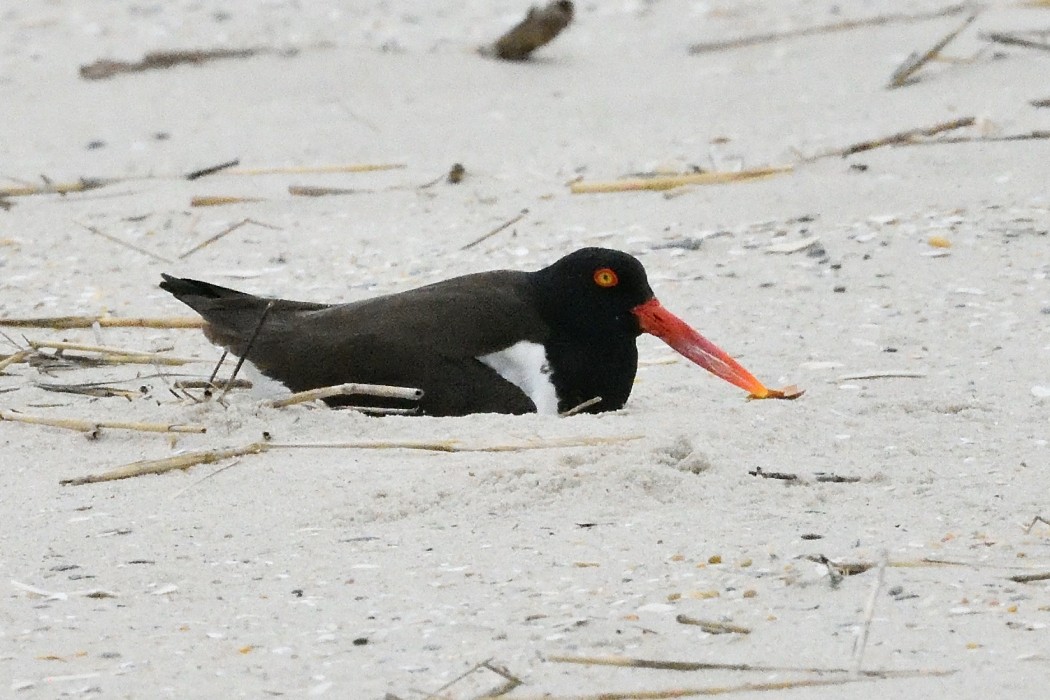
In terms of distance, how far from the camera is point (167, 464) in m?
4.42

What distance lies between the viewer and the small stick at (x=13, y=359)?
17.9 feet

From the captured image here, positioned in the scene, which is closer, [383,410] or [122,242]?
[383,410]

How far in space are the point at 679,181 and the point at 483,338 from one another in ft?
8.41

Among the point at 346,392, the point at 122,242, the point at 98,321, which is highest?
the point at 346,392

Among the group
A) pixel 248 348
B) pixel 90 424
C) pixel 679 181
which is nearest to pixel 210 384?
pixel 248 348

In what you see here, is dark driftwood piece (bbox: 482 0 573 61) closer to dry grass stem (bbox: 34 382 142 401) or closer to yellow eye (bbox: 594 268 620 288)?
yellow eye (bbox: 594 268 620 288)

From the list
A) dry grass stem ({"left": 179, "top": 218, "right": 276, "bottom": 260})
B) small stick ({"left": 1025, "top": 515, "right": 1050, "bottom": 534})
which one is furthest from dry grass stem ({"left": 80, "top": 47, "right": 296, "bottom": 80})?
small stick ({"left": 1025, "top": 515, "right": 1050, "bottom": 534})

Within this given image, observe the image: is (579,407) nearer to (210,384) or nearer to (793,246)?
(210,384)

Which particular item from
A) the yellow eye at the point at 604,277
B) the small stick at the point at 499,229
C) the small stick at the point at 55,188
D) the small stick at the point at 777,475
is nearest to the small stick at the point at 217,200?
the small stick at the point at 55,188

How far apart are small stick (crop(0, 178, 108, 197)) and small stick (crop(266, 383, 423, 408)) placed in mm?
3709

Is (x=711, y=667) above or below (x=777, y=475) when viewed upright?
above

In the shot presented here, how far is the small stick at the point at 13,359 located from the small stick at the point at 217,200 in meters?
2.38

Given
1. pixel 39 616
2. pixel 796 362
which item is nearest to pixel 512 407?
pixel 796 362

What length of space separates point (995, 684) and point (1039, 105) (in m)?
5.45
